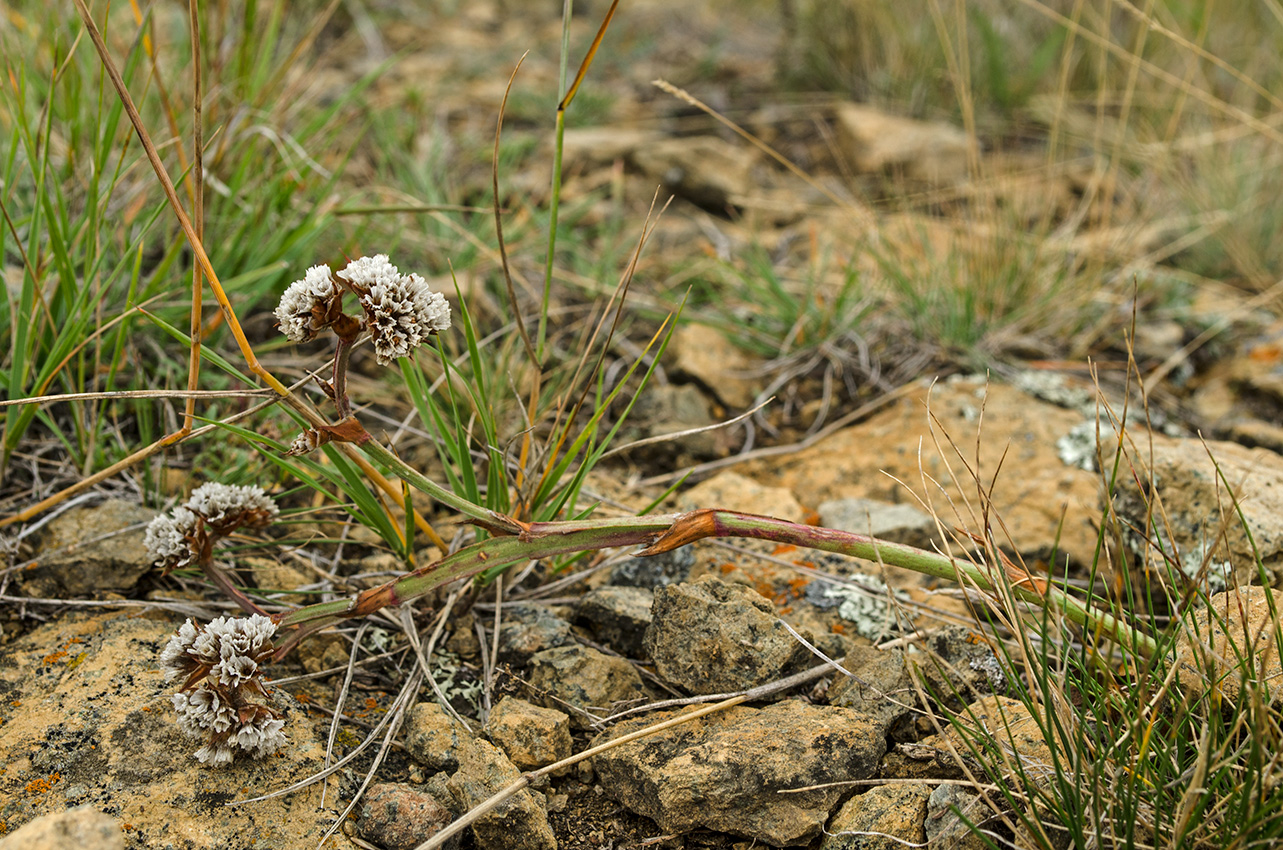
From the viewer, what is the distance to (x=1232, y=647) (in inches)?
45.8

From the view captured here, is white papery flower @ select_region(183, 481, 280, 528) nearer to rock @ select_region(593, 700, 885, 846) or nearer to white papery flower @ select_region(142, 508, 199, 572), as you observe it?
white papery flower @ select_region(142, 508, 199, 572)

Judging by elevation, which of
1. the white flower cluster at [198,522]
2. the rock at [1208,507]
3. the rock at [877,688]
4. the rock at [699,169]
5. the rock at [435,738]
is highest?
the rock at [699,169]

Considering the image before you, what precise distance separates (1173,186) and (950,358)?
5.33 ft

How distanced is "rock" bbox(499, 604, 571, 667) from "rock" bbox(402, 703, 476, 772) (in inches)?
6.9

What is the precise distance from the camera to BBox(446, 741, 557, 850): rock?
4.15ft

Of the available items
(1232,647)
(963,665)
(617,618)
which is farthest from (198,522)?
(1232,647)

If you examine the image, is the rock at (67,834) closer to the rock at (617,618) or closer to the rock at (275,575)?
the rock at (275,575)

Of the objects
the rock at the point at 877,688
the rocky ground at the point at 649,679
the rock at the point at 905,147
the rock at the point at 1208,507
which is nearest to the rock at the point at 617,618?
the rocky ground at the point at 649,679

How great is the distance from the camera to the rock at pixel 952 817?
1.21 m

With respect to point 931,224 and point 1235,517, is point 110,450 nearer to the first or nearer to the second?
point 1235,517

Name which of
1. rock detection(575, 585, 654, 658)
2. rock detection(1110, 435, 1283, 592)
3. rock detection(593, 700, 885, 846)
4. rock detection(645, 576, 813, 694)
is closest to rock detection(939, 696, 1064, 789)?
rock detection(593, 700, 885, 846)

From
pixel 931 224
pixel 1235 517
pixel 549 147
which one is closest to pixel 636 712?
pixel 1235 517

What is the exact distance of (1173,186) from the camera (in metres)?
3.43

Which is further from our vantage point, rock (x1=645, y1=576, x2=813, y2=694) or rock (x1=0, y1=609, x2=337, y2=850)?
rock (x1=645, y1=576, x2=813, y2=694)
